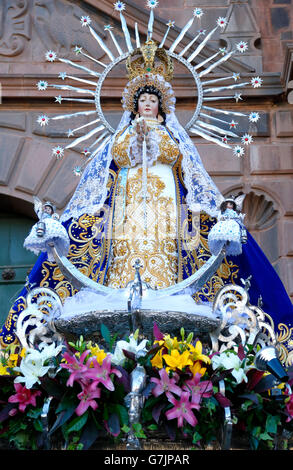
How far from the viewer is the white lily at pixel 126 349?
20.9 feet

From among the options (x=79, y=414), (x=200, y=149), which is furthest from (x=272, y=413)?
(x=200, y=149)

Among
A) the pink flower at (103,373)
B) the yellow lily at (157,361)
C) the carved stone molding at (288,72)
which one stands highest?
the carved stone molding at (288,72)

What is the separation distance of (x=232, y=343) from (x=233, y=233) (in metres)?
0.82

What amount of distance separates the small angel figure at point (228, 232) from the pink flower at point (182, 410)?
1.59 meters

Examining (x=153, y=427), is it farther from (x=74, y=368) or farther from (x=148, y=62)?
(x=148, y=62)

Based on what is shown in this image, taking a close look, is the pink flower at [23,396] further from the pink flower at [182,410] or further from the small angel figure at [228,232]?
the small angel figure at [228,232]

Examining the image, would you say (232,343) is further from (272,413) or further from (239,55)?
(239,55)

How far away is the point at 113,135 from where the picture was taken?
852 cm

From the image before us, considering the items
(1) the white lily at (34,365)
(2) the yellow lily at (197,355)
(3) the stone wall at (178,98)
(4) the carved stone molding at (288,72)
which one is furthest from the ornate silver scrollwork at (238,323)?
(4) the carved stone molding at (288,72)

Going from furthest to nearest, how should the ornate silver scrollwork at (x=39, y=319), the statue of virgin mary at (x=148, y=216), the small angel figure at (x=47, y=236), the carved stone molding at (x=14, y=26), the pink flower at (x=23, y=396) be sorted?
the carved stone molding at (x=14, y=26)
the statue of virgin mary at (x=148, y=216)
the small angel figure at (x=47, y=236)
the ornate silver scrollwork at (x=39, y=319)
the pink flower at (x=23, y=396)

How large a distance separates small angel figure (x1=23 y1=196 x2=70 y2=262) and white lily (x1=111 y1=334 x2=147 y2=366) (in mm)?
1307

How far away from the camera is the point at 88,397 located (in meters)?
6.10

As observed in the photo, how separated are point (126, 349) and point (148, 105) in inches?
109

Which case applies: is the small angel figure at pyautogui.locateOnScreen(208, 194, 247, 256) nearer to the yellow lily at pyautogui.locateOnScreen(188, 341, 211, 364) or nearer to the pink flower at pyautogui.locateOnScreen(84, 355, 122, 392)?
the yellow lily at pyautogui.locateOnScreen(188, 341, 211, 364)
